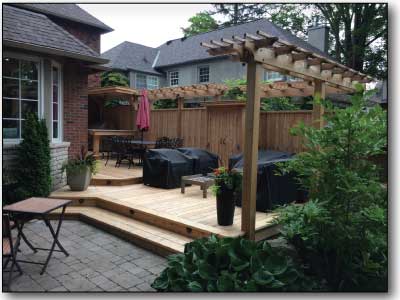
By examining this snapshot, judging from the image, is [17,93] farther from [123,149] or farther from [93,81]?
[93,81]

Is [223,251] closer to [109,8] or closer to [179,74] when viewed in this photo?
[109,8]

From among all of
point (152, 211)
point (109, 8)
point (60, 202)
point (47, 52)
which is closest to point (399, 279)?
point (152, 211)

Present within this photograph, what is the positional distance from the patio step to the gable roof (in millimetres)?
10351

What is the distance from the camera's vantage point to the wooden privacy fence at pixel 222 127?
6.64 meters

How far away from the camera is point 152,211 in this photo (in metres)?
4.54

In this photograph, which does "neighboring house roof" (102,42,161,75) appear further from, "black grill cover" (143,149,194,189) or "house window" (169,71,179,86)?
"black grill cover" (143,149,194,189)

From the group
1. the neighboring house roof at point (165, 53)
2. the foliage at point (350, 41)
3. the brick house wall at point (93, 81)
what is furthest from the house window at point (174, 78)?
the foliage at point (350, 41)

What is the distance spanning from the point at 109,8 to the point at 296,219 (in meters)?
2.93

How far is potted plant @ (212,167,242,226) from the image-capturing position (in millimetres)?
3938

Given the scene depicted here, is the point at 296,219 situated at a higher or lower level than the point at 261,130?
lower

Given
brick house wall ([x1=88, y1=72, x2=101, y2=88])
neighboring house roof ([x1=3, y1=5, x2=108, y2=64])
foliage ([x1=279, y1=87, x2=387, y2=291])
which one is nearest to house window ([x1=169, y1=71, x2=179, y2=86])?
brick house wall ([x1=88, y1=72, x2=101, y2=88])

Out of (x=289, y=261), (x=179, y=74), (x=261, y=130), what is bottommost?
(x=289, y=261)

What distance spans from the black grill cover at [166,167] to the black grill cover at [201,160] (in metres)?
0.11

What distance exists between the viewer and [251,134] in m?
3.50
